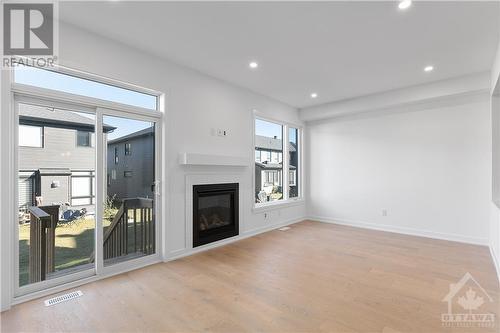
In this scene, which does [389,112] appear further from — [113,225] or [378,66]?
[113,225]

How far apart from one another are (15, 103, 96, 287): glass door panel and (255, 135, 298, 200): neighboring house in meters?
3.21

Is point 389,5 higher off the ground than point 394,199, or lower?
higher

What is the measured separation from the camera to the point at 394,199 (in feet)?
A: 17.3

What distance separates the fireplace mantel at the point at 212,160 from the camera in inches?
150

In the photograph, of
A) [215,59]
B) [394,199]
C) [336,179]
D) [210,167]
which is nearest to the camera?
[215,59]

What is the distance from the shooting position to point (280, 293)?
8.77 ft

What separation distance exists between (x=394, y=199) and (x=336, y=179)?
4.45 ft

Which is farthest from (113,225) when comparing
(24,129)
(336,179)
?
(336,179)

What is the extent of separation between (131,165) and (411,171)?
525cm

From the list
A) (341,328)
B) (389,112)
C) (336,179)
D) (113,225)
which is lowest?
(341,328)

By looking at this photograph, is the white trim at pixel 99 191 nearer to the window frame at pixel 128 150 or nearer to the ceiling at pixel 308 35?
the window frame at pixel 128 150

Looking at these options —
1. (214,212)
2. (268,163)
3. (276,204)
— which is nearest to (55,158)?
(214,212)

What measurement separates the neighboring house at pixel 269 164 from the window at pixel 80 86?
8.29 feet

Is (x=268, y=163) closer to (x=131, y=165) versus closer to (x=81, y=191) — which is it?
(x=131, y=165)
